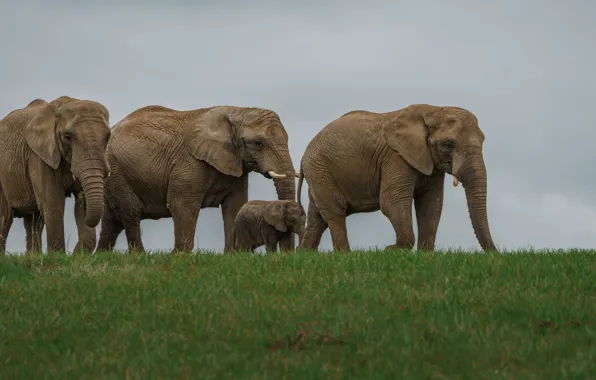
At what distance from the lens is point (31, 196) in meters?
20.8

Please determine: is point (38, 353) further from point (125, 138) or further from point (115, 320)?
point (125, 138)

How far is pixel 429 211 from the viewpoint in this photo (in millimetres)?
20828

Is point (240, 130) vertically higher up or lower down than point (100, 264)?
higher up

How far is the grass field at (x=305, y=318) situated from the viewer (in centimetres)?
1011

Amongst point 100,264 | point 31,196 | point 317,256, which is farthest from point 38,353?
point 31,196

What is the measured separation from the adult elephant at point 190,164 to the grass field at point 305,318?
6440 mm

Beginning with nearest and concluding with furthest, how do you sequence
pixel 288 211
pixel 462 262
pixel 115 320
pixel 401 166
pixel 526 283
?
pixel 115 320
pixel 526 283
pixel 462 262
pixel 401 166
pixel 288 211

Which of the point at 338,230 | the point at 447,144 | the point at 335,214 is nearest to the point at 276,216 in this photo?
the point at 335,214

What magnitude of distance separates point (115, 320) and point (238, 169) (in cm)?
986

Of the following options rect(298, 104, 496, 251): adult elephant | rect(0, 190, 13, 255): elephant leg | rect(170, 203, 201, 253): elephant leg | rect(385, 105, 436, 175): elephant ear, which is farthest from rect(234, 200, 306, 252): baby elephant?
rect(0, 190, 13, 255): elephant leg

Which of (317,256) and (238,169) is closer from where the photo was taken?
(317,256)

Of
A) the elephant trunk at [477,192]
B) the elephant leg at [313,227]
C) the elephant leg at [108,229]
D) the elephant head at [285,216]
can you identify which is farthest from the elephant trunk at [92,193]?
the elephant head at [285,216]

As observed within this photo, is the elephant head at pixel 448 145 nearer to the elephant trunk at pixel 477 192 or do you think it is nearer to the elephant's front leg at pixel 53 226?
the elephant trunk at pixel 477 192

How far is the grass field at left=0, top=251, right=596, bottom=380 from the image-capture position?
10.1 metres
